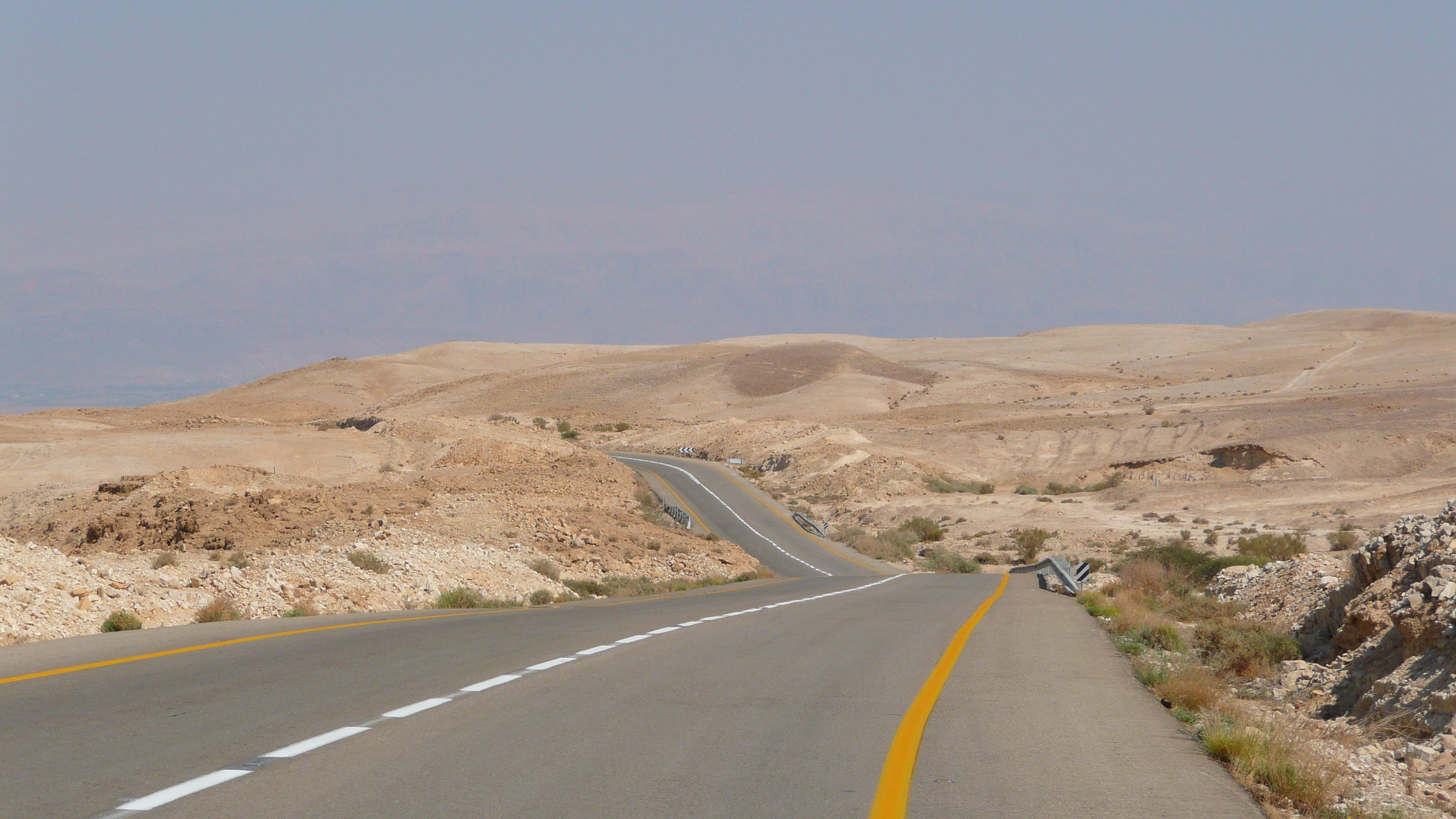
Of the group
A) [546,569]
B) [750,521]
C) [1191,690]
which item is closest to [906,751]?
[1191,690]

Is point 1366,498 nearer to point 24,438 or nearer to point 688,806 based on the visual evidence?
point 688,806

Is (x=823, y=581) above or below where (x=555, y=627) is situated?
below

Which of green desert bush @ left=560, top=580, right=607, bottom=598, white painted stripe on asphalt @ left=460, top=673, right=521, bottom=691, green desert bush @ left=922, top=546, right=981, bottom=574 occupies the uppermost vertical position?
white painted stripe on asphalt @ left=460, top=673, right=521, bottom=691

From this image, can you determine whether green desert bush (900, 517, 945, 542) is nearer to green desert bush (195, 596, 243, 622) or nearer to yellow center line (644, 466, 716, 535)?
yellow center line (644, 466, 716, 535)

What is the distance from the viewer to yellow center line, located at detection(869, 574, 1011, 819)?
5781 mm

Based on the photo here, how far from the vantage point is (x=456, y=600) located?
20.3 m

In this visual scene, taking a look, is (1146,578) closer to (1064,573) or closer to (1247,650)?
(1064,573)

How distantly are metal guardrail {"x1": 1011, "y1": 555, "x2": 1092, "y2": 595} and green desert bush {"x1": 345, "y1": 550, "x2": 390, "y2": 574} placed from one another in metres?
16.4

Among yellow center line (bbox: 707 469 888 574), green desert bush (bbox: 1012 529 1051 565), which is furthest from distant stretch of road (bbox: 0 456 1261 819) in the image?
green desert bush (bbox: 1012 529 1051 565)

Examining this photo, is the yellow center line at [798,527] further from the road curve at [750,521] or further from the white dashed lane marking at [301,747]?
the white dashed lane marking at [301,747]

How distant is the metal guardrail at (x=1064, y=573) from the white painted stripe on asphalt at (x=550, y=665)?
2010 centimetres

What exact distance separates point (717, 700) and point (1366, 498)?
4944 centimetres

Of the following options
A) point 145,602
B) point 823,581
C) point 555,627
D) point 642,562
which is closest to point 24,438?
point 642,562

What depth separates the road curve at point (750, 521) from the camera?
4491 cm
